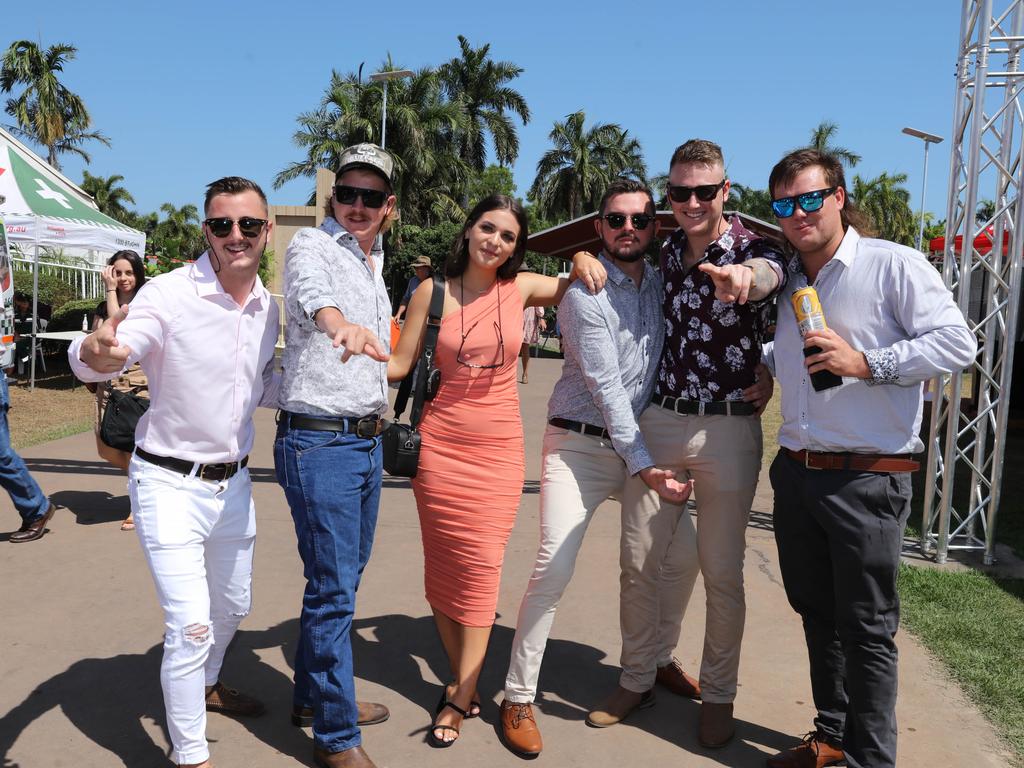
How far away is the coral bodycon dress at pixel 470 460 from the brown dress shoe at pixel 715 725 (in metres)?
0.92

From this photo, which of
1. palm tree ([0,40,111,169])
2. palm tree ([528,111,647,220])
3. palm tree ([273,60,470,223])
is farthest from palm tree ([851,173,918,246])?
palm tree ([0,40,111,169])

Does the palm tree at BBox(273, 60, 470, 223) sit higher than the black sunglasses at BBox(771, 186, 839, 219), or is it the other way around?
the palm tree at BBox(273, 60, 470, 223)

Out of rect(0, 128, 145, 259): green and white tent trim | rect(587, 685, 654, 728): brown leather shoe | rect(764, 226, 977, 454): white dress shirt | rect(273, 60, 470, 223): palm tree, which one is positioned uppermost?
rect(273, 60, 470, 223): palm tree

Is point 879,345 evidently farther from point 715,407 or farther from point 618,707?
point 618,707

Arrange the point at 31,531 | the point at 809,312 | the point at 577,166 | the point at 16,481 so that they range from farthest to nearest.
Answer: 1. the point at 577,166
2. the point at 31,531
3. the point at 16,481
4. the point at 809,312

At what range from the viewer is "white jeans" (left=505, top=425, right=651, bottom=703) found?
3266 mm

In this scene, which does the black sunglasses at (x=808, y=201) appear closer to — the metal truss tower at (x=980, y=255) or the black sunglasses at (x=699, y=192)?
the black sunglasses at (x=699, y=192)

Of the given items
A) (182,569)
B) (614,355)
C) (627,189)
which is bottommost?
(182,569)

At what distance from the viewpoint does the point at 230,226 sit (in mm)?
2893

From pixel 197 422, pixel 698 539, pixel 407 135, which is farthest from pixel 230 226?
pixel 407 135

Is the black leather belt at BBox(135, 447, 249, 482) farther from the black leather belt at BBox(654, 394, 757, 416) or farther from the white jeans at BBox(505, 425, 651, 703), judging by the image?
the black leather belt at BBox(654, 394, 757, 416)

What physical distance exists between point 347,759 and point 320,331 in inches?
59.0

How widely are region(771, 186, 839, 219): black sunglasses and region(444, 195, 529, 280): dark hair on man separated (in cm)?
104

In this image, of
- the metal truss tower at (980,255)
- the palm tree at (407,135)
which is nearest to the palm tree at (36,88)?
the palm tree at (407,135)
